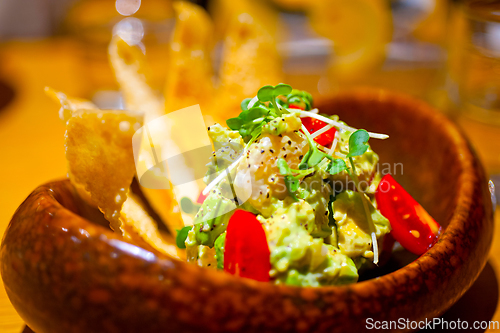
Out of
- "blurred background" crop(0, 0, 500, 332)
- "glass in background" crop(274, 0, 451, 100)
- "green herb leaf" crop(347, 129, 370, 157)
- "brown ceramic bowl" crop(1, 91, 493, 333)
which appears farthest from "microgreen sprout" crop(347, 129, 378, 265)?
"glass in background" crop(274, 0, 451, 100)

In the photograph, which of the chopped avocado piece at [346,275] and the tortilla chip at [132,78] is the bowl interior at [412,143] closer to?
the chopped avocado piece at [346,275]

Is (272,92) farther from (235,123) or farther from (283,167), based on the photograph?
(283,167)

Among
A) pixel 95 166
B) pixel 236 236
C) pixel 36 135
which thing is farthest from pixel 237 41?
pixel 36 135

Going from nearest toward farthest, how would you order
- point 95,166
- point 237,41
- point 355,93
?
point 95,166 → point 355,93 → point 237,41

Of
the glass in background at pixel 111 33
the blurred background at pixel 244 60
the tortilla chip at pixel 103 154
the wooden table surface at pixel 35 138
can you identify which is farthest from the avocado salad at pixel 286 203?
the glass in background at pixel 111 33

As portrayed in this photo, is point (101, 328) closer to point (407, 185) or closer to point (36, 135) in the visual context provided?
point (407, 185)
